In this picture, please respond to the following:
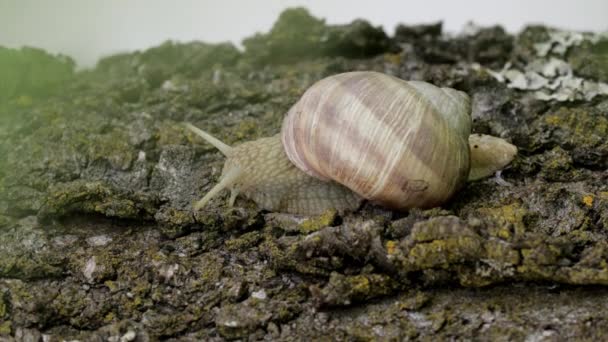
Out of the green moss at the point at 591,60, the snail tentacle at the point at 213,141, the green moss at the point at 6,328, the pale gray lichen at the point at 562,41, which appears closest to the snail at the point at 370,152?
the snail tentacle at the point at 213,141

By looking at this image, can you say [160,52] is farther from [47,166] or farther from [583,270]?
[583,270]

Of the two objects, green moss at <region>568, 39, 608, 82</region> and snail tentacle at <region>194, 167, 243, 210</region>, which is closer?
snail tentacle at <region>194, 167, 243, 210</region>

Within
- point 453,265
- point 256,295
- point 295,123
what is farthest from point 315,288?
point 295,123

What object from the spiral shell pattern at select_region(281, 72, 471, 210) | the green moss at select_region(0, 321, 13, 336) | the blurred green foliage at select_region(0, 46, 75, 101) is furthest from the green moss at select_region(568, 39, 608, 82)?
the green moss at select_region(0, 321, 13, 336)

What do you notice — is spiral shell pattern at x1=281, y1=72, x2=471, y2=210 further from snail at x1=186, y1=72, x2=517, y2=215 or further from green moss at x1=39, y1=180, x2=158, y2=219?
green moss at x1=39, y1=180, x2=158, y2=219

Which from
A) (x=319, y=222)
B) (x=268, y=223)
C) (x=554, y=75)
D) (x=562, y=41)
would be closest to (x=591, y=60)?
(x=554, y=75)

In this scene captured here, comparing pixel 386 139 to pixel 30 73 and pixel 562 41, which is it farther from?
pixel 30 73

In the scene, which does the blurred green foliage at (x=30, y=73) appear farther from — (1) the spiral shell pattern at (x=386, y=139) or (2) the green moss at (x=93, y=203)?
(1) the spiral shell pattern at (x=386, y=139)
